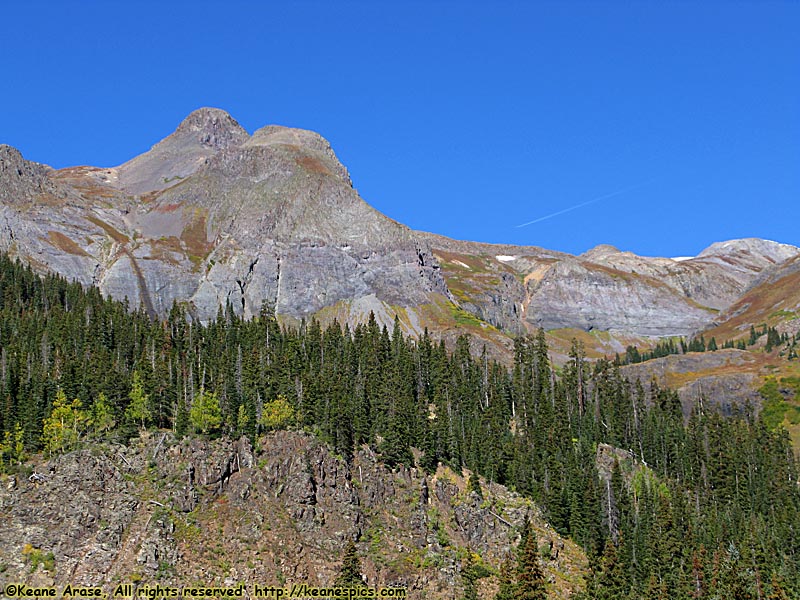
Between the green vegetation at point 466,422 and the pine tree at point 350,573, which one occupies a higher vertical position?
the green vegetation at point 466,422

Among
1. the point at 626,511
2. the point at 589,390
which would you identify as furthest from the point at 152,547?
the point at 589,390

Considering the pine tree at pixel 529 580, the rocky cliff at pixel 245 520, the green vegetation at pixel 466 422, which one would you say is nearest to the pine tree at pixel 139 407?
the green vegetation at pixel 466 422

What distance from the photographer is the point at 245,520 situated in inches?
4670

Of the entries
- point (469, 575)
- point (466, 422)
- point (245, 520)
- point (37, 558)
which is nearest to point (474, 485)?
point (466, 422)

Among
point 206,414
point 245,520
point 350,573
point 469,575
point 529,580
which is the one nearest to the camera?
point 529,580

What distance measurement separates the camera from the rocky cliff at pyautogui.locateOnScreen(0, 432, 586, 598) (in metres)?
108

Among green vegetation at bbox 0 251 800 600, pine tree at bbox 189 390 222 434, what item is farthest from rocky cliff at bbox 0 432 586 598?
pine tree at bbox 189 390 222 434

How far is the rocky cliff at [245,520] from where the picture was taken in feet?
353

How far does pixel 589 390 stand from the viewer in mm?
188625

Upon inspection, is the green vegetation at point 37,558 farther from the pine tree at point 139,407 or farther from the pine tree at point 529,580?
the pine tree at point 529,580

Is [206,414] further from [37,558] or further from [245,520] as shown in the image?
[37,558]

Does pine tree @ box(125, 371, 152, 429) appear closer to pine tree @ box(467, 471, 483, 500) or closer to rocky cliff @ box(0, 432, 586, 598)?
rocky cliff @ box(0, 432, 586, 598)

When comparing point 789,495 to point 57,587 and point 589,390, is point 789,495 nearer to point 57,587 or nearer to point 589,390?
point 589,390

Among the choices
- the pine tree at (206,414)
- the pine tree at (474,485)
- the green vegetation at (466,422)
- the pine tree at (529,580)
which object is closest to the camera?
the pine tree at (529,580)
